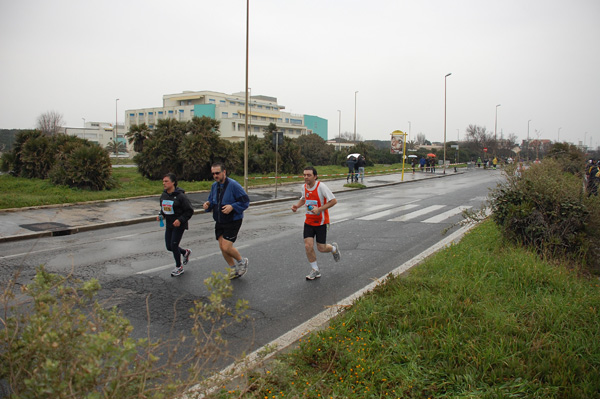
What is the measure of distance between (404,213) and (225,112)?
8792 centimetres

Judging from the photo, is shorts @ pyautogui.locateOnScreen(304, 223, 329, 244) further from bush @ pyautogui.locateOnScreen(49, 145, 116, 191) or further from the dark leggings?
bush @ pyautogui.locateOnScreen(49, 145, 116, 191)

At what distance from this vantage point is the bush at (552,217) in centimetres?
654

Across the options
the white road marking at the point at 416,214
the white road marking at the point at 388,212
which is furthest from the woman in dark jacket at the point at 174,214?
the white road marking at the point at 416,214

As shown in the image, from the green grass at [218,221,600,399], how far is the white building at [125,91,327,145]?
83931mm

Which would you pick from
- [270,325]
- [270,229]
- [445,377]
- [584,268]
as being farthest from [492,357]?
[270,229]

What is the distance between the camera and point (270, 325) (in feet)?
16.5

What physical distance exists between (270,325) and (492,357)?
2.37 meters

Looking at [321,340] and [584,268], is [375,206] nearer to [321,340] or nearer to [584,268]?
[584,268]

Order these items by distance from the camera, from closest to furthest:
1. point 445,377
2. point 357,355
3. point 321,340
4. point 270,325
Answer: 1. point 445,377
2. point 357,355
3. point 321,340
4. point 270,325

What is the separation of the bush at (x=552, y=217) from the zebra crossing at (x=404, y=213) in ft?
18.6

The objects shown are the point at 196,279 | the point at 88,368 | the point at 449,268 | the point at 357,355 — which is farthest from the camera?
the point at 196,279

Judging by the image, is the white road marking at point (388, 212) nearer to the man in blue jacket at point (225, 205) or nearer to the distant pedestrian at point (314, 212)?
the distant pedestrian at point (314, 212)

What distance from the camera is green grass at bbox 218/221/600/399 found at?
130 inches

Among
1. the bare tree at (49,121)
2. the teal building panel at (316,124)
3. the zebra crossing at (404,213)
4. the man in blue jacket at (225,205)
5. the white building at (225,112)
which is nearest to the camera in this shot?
the man in blue jacket at (225,205)
